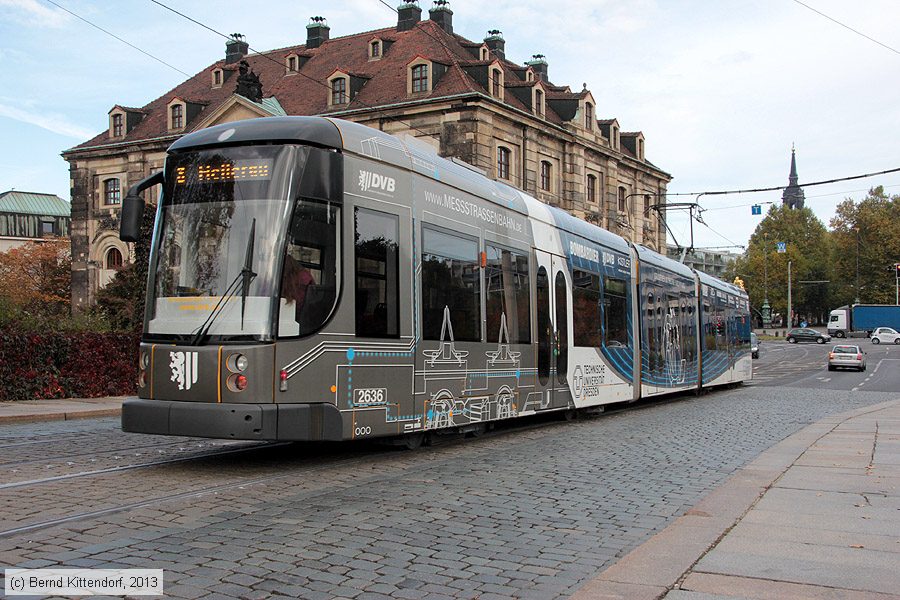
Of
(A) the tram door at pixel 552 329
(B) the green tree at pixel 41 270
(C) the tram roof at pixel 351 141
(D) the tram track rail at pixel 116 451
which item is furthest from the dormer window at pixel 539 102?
(D) the tram track rail at pixel 116 451

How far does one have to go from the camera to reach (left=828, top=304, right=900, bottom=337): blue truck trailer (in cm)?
10106

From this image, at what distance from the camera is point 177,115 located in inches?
2325

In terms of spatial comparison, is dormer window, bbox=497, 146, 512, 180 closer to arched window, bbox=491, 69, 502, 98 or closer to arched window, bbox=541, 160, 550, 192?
arched window, bbox=491, 69, 502, 98

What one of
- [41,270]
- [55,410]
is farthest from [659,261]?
[41,270]

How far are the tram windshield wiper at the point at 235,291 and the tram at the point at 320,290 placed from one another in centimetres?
1

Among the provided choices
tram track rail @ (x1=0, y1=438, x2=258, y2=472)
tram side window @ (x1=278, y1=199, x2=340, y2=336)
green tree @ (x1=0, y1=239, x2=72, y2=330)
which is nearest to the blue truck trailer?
green tree @ (x1=0, y1=239, x2=72, y2=330)

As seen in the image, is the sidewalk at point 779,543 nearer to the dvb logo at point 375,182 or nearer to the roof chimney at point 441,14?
the dvb logo at point 375,182

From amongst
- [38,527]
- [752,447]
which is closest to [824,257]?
[752,447]

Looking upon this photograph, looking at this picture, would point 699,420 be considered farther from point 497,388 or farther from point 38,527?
point 38,527

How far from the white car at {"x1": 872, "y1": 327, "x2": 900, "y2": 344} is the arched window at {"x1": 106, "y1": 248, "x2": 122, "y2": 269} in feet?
245

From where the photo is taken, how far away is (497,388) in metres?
13.0

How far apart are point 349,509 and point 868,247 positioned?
120644mm

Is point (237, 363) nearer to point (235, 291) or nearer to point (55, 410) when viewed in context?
point (235, 291)

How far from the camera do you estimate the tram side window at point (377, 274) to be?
9.89m
